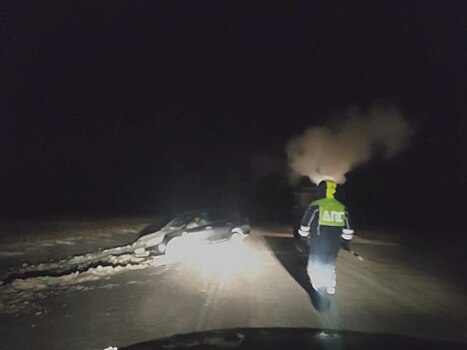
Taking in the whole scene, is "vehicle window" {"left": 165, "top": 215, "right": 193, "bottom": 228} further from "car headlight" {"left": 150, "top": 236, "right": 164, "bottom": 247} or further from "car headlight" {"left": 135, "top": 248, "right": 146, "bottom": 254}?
"car headlight" {"left": 135, "top": 248, "right": 146, "bottom": 254}

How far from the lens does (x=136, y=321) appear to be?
821 cm

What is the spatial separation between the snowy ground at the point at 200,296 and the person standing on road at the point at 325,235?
458mm

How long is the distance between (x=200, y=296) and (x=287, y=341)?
18.3 feet

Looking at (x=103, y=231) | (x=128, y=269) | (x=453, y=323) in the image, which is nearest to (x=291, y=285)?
(x=453, y=323)

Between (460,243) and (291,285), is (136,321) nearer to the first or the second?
(291,285)

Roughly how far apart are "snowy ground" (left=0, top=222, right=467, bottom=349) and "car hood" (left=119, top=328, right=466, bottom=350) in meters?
2.22

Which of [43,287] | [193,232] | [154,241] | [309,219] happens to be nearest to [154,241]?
[154,241]

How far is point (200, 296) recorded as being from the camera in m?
10.3

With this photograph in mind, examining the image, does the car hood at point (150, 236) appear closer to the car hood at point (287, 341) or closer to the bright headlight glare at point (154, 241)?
the bright headlight glare at point (154, 241)

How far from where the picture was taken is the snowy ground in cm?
784

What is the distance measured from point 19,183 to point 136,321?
49.7 meters

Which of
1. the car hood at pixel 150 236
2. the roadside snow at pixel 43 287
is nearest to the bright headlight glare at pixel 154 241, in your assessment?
the car hood at pixel 150 236

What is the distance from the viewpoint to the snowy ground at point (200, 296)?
7.84 meters

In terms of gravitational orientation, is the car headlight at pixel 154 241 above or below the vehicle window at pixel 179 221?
below
